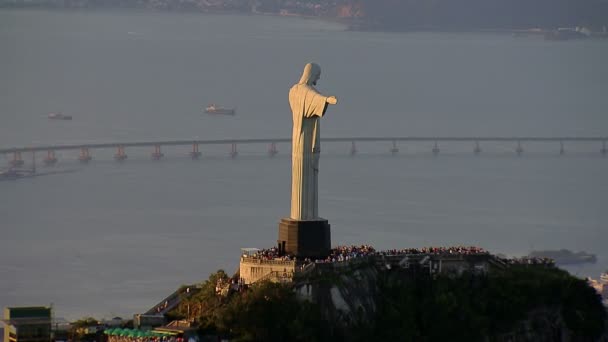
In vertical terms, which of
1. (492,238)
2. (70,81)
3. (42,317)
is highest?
(70,81)

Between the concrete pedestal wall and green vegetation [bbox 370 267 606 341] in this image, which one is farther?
green vegetation [bbox 370 267 606 341]

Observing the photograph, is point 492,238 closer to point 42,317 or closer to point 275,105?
point 42,317

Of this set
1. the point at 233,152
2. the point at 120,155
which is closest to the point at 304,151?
the point at 120,155

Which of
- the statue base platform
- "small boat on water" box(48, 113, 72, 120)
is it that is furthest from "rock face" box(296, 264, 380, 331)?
"small boat on water" box(48, 113, 72, 120)

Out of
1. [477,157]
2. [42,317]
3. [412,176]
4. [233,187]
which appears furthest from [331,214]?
[42,317]

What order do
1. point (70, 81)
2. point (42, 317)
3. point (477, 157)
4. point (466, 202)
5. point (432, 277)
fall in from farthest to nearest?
point (70, 81)
point (477, 157)
point (466, 202)
point (432, 277)
point (42, 317)

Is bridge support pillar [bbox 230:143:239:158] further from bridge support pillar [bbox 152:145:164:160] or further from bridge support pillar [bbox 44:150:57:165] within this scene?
bridge support pillar [bbox 44:150:57:165]
